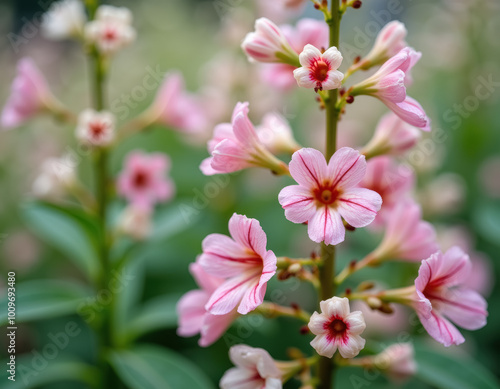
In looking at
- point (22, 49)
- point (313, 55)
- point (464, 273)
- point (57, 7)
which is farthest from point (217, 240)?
point (22, 49)

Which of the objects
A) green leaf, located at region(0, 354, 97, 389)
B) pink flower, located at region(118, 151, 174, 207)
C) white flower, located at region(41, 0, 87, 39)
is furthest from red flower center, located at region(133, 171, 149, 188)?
green leaf, located at region(0, 354, 97, 389)

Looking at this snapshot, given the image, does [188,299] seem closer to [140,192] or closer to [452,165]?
[140,192]

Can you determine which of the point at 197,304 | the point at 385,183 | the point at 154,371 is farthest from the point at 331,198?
the point at 154,371

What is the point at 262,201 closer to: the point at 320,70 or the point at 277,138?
the point at 277,138

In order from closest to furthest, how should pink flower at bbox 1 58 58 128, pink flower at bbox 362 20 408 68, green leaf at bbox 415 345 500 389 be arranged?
pink flower at bbox 362 20 408 68 < green leaf at bbox 415 345 500 389 < pink flower at bbox 1 58 58 128

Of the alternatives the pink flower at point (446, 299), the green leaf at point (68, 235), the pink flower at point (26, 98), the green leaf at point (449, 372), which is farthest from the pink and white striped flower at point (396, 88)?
the pink flower at point (26, 98)

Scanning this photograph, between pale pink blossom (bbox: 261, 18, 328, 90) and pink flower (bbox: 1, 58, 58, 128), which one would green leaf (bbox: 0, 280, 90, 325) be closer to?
pink flower (bbox: 1, 58, 58, 128)

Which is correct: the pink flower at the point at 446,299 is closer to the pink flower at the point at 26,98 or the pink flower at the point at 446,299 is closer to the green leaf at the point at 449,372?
the green leaf at the point at 449,372
